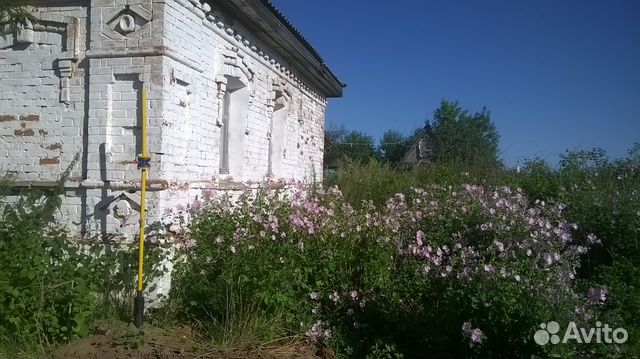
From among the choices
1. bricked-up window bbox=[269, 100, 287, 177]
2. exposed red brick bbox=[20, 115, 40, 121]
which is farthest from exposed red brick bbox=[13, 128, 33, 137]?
bricked-up window bbox=[269, 100, 287, 177]

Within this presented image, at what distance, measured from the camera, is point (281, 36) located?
309 inches

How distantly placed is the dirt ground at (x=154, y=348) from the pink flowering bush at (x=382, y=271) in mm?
198

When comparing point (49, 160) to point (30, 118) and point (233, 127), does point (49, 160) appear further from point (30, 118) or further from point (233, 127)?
point (233, 127)

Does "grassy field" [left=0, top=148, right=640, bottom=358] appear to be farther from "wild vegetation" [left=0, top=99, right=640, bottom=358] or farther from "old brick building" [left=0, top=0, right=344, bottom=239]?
"old brick building" [left=0, top=0, right=344, bottom=239]

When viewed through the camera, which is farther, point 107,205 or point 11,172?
point 11,172

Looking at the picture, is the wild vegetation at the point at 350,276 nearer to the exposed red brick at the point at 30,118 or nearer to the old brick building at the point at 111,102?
the old brick building at the point at 111,102

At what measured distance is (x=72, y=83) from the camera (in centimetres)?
533

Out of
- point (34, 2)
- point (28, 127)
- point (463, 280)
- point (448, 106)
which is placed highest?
point (448, 106)

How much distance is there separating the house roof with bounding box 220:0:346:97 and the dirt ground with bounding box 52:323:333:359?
4346mm

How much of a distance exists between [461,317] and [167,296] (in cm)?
305

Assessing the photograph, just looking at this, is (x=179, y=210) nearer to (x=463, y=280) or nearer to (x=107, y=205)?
(x=107, y=205)

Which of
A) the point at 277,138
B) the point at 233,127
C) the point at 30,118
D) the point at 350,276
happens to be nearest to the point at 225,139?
the point at 233,127

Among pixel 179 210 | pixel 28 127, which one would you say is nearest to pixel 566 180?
pixel 179 210

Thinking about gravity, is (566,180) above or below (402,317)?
above
